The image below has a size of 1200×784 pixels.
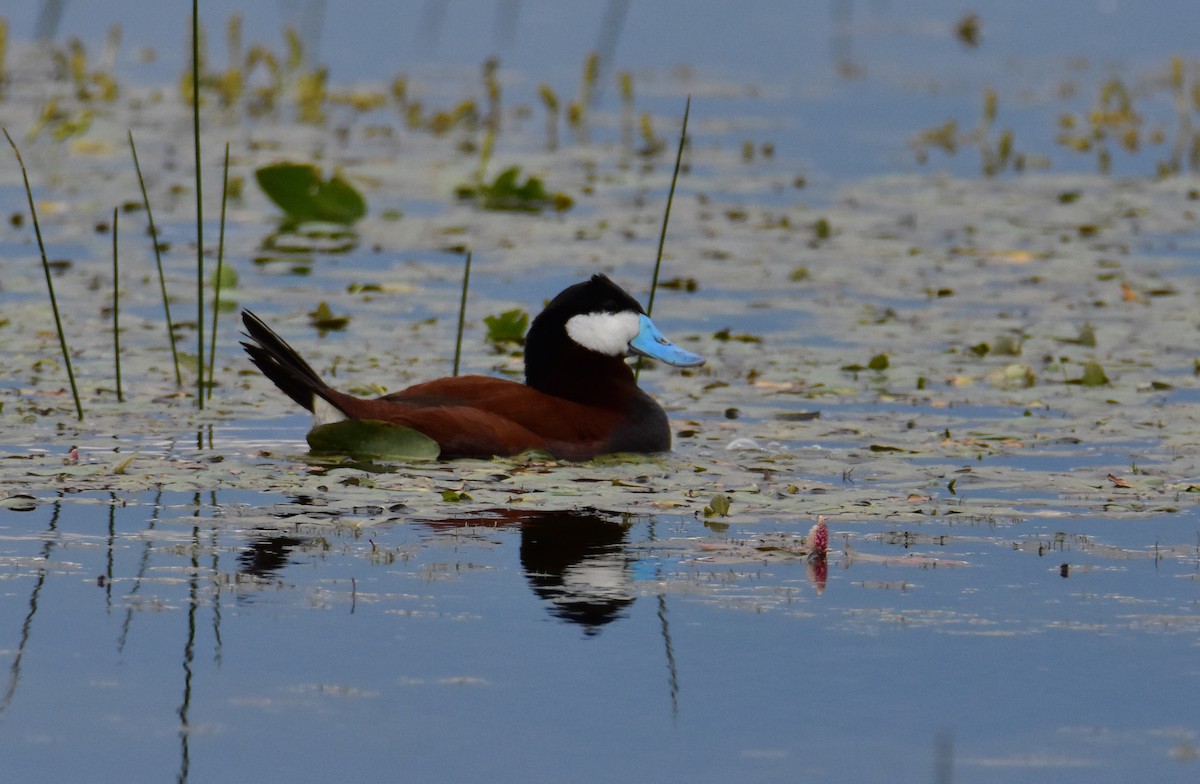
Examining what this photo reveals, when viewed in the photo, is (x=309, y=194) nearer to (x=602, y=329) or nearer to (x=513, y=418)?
(x=602, y=329)

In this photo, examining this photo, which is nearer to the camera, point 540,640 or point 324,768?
point 324,768

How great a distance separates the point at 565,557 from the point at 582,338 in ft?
6.32

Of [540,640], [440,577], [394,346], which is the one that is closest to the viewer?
[540,640]

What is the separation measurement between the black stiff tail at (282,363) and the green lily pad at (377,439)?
14 centimetres

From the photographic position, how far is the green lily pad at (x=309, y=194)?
44.7 feet

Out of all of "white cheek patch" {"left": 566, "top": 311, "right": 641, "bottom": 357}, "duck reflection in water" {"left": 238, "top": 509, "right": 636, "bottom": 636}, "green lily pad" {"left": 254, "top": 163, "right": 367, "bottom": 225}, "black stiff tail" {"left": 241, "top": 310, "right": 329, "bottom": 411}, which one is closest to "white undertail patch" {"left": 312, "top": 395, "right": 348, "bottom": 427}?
"black stiff tail" {"left": 241, "top": 310, "right": 329, "bottom": 411}

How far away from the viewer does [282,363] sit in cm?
757

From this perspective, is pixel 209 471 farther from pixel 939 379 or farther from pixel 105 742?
pixel 939 379

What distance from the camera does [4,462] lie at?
24.2ft

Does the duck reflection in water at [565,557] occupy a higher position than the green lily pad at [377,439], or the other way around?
the green lily pad at [377,439]

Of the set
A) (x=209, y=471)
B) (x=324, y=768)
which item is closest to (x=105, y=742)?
(x=324, y=768)

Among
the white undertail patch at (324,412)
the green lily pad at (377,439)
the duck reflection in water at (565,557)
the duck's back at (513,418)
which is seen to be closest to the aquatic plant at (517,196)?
the duck's back at (513,418)

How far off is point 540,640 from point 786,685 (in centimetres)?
71

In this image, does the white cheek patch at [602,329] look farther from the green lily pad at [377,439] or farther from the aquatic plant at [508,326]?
the aquatic plant at [508,326]
